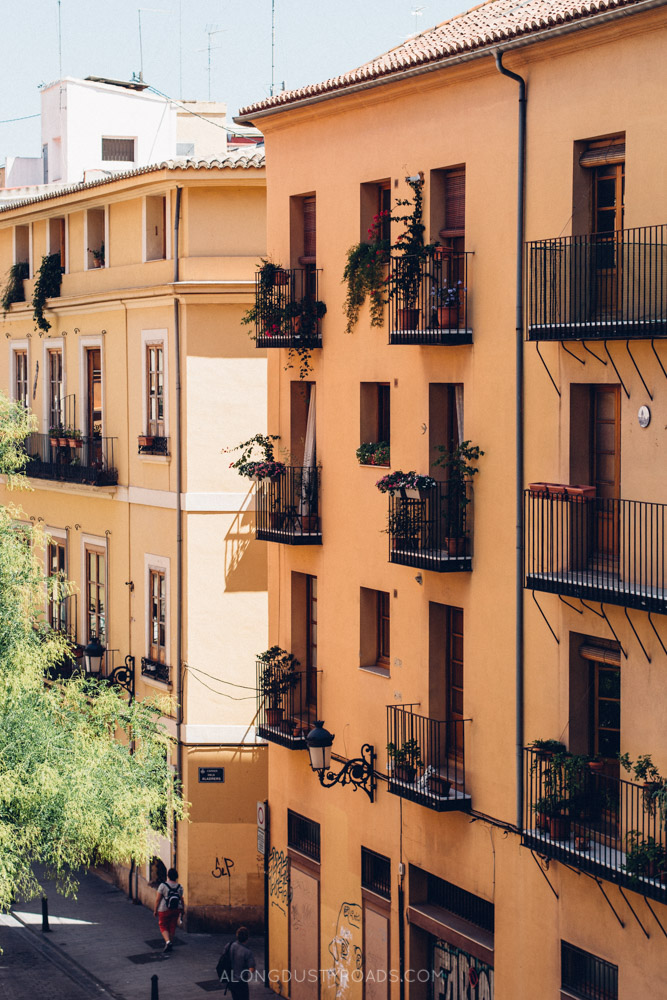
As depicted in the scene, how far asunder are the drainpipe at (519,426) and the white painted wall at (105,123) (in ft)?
78.7

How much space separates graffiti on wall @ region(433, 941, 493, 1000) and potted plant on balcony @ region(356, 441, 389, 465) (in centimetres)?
618

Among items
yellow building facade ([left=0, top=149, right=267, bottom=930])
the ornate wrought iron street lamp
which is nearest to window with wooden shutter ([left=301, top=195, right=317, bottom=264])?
yellow building facade ([left=0, top=149, right=267, bottom=930])

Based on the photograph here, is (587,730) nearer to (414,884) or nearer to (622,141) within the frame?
(414,884)

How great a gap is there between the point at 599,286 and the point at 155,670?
47.1ft

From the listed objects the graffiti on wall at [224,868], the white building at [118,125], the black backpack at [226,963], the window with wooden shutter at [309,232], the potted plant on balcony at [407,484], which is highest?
Answer: the white building at [118,125]

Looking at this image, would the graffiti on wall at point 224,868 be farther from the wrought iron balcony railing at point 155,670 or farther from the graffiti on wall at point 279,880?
the wrought iron balcony railing at point 155,670

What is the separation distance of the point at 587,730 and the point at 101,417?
1602 cm

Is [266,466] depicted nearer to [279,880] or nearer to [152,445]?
[152,445]

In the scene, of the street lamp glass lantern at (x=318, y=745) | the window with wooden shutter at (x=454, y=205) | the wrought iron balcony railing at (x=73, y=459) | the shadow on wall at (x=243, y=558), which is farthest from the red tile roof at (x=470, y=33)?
the wrought iron balcony railing at (x=73, y=459)

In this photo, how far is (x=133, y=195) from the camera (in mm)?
28328

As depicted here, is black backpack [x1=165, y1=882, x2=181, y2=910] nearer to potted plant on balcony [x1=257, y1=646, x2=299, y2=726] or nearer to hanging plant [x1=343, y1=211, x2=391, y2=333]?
potted plant on balcony [x1=257, y1=646, x2=299, y2=726]

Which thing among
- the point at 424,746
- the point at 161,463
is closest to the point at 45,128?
the point at 161,463

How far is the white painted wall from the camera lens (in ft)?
132

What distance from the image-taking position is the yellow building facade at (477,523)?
15.8 m
